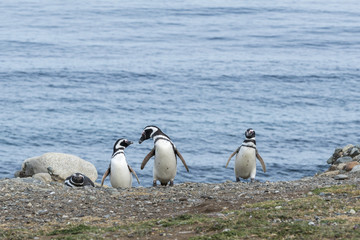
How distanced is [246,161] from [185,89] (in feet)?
59.8

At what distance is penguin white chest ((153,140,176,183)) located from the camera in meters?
16.3

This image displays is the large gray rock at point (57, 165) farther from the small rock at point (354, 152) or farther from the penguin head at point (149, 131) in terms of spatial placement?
the small rock at point (354, 152)

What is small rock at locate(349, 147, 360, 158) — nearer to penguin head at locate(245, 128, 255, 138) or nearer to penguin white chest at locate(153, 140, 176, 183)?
penguin head at locate(245, 128, 255, 138)

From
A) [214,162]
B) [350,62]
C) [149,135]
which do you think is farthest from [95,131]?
[350,62]

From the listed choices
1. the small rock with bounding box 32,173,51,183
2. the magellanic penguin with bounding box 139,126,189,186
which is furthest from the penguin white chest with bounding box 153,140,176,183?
the small rock with bounding box 32,173,51,183

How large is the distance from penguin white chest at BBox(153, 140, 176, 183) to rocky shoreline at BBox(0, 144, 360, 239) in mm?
2473

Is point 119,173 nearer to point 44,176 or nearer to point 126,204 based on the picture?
point 44,176

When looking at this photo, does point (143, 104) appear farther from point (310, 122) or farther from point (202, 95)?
point (310, 122)

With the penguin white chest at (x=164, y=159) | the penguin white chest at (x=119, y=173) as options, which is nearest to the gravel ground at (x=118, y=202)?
the penguin white chest at (x=164, y=159)

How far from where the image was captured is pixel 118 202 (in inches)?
460

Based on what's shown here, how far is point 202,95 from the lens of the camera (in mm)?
34719

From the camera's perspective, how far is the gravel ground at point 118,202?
1036 cm

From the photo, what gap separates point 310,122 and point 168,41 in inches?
888

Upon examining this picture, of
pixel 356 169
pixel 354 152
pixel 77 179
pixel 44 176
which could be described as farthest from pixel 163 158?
pixel 354 152
